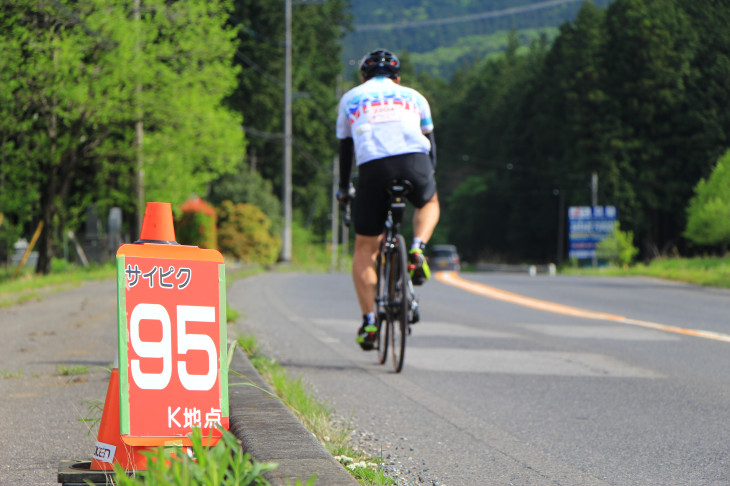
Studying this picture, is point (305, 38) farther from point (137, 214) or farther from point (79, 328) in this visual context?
point (79, 328)

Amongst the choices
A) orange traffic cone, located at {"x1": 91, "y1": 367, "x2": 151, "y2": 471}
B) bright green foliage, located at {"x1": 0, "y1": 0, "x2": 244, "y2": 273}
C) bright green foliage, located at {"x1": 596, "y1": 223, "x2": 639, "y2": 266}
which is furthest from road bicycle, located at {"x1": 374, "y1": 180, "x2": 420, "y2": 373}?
bright green foliage, located at {"x1": 596, "y1": 223, "x2": 639, "y2": 266}

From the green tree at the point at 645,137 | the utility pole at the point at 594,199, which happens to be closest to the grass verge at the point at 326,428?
the utility pole at the point at 594,199

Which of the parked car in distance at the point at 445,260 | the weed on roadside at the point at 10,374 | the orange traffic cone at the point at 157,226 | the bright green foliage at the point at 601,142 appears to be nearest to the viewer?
the orange traffic cone at the point at 157,226

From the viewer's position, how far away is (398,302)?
20.2 ft

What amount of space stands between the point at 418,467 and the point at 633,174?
209ft

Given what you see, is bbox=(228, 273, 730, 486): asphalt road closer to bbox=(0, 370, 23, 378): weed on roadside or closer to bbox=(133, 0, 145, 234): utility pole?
Answer: bbox=(0, 370, 23, 378): weed on roadside

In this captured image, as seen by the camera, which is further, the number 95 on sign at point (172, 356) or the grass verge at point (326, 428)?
the grass verge at point (326, 428)

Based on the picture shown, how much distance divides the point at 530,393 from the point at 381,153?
1.72 meters

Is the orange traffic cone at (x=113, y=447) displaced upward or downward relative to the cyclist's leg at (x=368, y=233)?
downward

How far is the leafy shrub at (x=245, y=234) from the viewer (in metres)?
41.2

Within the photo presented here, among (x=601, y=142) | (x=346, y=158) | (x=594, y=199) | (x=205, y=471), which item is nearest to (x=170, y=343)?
(x=205, y=471)

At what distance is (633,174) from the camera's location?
212 ft

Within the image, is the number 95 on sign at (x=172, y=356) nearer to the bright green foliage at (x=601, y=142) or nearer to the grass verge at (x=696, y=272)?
the grass verge at (x=696, y=272)

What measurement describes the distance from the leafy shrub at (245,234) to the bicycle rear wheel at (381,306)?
34.7m
